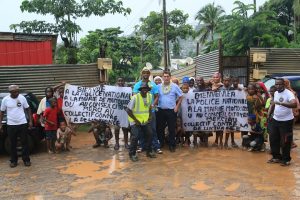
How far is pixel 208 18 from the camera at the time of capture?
4522 cm

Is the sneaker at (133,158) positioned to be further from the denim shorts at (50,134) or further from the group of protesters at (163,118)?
the denim shorts at (50,134)

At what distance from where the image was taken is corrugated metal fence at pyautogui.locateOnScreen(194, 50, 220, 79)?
16.6m

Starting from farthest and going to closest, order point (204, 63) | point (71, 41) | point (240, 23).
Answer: point (71, 41) < point (240, 23) < point (204, 63)

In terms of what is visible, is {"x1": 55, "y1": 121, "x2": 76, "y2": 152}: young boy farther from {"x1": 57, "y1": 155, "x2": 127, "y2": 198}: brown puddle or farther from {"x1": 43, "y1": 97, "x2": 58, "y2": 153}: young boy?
{"x1": 57, "y1": 155, "x2": 127, "y2": 198}: brown puddle

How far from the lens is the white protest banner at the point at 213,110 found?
878 cm

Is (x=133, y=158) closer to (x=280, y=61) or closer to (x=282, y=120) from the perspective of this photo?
(x=282, y=120)

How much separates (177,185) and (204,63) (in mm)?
12907

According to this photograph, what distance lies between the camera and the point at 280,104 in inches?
268

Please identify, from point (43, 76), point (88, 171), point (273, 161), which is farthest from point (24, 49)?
point (273, 161)

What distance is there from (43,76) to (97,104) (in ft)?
13.0

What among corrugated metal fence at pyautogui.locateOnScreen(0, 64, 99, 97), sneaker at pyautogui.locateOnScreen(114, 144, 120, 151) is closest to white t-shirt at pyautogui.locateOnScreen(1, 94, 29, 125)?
sneaker at pyautogui.locateOnScreen(114, 144, 120, 151)

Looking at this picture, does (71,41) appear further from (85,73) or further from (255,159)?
(255,159)

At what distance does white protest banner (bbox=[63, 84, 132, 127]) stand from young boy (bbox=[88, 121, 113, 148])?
13 centimetres

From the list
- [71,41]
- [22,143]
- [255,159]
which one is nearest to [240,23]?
[71,41]
